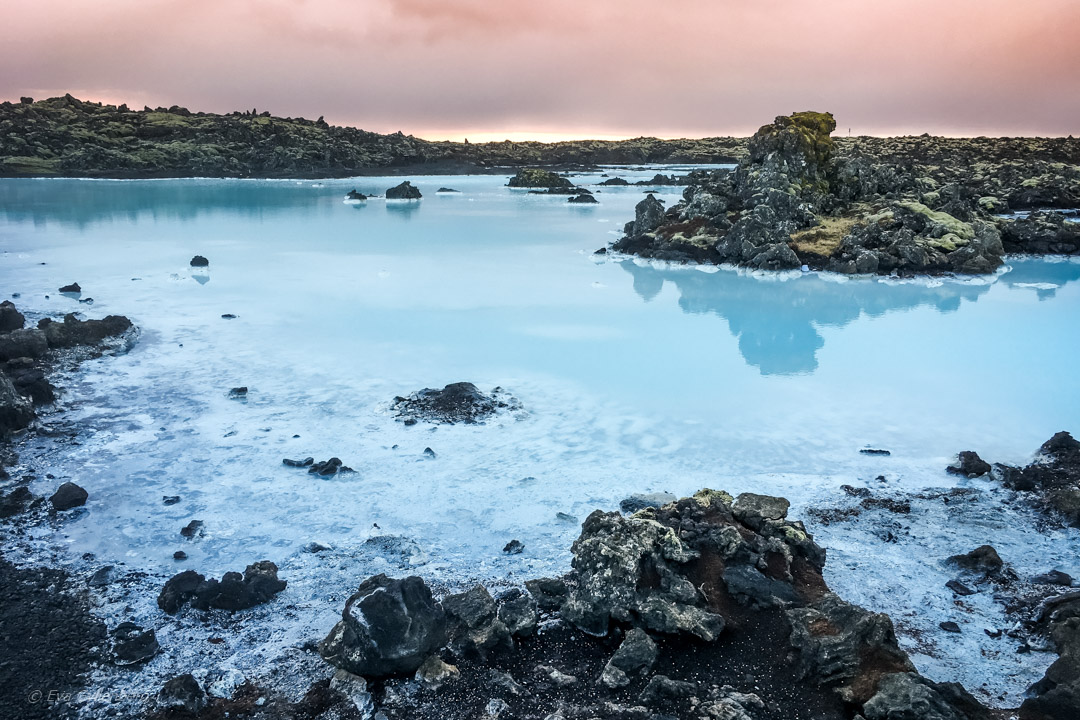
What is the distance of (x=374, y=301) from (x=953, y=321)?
42.1 ft

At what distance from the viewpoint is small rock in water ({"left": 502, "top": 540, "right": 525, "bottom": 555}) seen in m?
5.99

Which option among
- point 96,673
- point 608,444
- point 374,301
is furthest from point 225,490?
point 374,301

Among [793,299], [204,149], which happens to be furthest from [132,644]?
[204,149]

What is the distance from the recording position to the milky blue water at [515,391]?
21.2ft

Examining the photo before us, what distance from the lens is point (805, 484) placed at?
725 centimetres

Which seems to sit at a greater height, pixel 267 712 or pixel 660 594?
pixel 660 594

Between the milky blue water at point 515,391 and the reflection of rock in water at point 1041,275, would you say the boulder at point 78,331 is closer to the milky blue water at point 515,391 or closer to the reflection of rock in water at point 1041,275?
the milky blue water at point 515,391

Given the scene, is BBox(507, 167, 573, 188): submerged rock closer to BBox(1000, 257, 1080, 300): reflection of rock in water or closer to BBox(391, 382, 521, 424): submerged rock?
BBox(1000, 257, 1080, 300): reflection of rock in water

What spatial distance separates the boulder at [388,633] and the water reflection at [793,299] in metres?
8.01

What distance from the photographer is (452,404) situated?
8977mm

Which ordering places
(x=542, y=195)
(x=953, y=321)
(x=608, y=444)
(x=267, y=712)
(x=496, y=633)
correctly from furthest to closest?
(x=542, y=195), (x=953, y=321), (x=608, y=444), (x=496, y=633), (x=267, y=712)

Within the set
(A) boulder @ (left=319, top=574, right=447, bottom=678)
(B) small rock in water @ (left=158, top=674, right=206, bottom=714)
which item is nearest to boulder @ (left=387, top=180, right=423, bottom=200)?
(A) boulder @ (left=319, top=574, right=447, bottom=678)

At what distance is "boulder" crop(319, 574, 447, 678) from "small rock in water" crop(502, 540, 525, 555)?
1.22m

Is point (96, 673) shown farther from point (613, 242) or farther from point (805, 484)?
point (613, 242)
